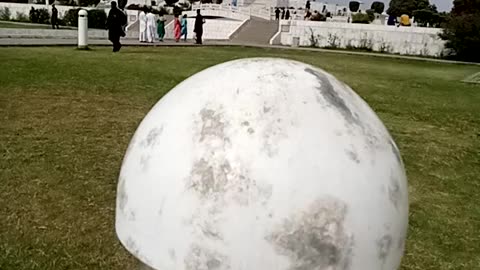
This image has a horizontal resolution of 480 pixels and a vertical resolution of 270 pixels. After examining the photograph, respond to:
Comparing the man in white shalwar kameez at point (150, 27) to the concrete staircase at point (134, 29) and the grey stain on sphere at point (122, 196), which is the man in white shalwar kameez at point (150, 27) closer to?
the concrete staircase at point (134, 29)

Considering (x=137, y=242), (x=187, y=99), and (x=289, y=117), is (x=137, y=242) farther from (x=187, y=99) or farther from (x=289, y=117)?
(x=289, y=117)

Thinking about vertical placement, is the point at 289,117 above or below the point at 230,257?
above

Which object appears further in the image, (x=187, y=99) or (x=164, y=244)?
(x=187, y=99)

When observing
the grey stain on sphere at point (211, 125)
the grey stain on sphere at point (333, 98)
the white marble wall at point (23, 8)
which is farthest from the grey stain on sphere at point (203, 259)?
the white marble wall at point (23, 8)

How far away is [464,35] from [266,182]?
31.3 metres

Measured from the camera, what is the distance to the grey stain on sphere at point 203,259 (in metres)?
2.07

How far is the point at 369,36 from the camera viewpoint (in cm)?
3453

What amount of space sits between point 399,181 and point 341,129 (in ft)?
1.02

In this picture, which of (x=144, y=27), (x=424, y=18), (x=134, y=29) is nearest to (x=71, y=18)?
(x=134, y=29)

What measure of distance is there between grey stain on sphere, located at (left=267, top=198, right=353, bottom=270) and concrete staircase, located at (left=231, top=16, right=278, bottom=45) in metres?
→ 33.8

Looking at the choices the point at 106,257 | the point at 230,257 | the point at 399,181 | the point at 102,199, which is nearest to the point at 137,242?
the point at 230,257

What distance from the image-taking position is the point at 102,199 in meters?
5.28

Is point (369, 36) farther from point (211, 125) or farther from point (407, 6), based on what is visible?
point (407, 6)

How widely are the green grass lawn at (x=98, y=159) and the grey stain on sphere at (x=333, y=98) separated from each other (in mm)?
1780
